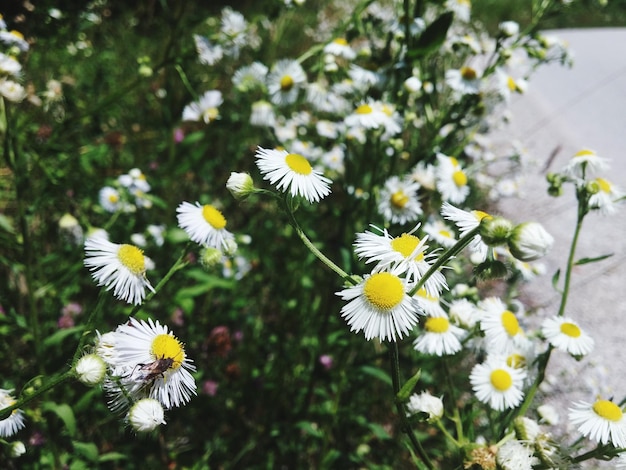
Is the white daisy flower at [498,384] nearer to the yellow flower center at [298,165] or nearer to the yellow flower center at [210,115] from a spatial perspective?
the yellow flower center at [298,165]

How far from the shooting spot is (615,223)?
2.23 m

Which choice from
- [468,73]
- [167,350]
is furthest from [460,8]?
[167,350]

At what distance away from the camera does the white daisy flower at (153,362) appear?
0.60m

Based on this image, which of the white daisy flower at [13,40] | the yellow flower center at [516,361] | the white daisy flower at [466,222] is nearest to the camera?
the white daisy flower at [466,222]

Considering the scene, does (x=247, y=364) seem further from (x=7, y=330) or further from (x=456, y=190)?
(x=456, y=190)

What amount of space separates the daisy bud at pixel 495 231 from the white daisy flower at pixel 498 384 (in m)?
0.46

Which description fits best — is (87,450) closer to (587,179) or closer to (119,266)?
(119,266)

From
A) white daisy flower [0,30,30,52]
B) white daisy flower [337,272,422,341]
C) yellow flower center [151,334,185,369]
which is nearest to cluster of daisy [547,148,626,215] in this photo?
white daisy flower [337,272,422,341]

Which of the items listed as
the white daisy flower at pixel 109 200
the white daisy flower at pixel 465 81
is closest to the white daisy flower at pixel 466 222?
the white daisy flower at pixel 465 81

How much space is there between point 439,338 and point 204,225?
1.54 feet

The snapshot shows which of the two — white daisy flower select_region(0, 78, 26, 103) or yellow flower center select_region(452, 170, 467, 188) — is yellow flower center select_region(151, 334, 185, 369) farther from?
yellow flower center select_region(452, 170, 467, 188)

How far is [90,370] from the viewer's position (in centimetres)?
55

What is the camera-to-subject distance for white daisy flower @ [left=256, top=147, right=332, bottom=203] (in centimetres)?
69

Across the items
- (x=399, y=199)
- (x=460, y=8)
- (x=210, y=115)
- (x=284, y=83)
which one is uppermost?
(x=460, y=8)
